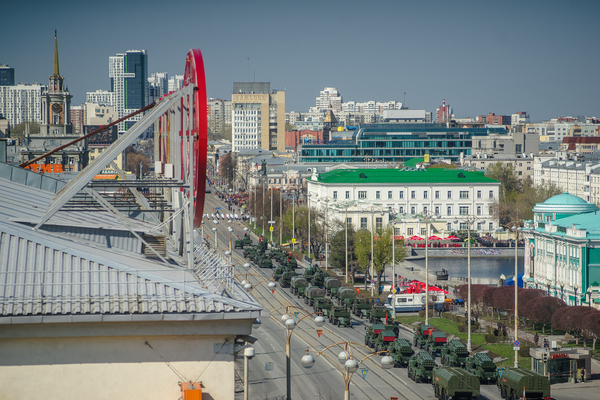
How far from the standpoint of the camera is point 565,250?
65.4 m

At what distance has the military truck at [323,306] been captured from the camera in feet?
185

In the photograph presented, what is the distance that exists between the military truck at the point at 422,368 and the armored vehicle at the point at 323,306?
16438 millimetres

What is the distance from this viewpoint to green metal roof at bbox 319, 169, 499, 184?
398 feet

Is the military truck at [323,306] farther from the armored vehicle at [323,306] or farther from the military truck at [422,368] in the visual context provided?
the military truck at [422,368]

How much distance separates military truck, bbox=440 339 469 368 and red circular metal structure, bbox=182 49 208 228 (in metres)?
24.2

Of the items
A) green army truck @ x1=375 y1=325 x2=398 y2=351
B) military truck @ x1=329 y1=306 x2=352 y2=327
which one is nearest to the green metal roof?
military truck @ x1=329 y1=306 x2=352 y2=327

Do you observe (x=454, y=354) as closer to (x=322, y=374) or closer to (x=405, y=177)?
(x=322, y=374)

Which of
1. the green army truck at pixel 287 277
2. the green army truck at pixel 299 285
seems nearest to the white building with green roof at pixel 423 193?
the green army truck at pixel 287 277

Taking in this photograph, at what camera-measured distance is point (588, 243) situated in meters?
61.8

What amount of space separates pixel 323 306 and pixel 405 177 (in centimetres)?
6892

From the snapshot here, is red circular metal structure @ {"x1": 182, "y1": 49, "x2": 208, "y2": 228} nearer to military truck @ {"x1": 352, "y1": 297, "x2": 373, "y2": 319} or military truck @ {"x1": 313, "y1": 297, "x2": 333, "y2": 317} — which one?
military truck @ {"x1": 313, "y1": 297, "x2": 333, "y2": 317}

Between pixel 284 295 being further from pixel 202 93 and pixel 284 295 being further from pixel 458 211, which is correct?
pixel 458 211

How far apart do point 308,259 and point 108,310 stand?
7904 centimetres

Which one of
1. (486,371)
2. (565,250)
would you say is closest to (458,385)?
(486,371)
